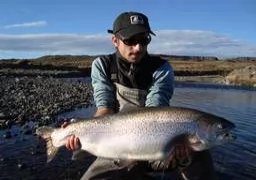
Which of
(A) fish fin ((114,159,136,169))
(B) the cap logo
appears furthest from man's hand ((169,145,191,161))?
(B) the cap logo

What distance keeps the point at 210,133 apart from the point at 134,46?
5.86 feet

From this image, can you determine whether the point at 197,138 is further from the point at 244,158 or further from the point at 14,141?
the point at 14,141

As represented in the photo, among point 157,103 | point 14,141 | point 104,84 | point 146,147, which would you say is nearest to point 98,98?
point 104,84

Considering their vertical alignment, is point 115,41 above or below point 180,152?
above

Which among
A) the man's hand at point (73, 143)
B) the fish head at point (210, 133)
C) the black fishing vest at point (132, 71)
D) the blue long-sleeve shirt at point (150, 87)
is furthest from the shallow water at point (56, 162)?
the fish head at point (210, 133)

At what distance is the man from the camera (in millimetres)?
6566

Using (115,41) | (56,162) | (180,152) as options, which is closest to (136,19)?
(115,41)

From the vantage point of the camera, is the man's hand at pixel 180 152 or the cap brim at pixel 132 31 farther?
the cap brim at pixel 132 31

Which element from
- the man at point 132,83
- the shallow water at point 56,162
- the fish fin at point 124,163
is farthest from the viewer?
the shallow water at point 56,162

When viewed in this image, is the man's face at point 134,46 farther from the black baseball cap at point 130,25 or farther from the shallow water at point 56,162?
the shallow water at point 56,162

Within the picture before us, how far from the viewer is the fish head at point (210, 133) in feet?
18.2

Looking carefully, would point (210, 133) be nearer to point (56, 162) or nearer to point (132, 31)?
point (132, 31)

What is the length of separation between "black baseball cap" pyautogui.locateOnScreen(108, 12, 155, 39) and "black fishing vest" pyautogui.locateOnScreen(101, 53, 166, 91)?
0.47 metres

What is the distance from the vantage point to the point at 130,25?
262 inches
